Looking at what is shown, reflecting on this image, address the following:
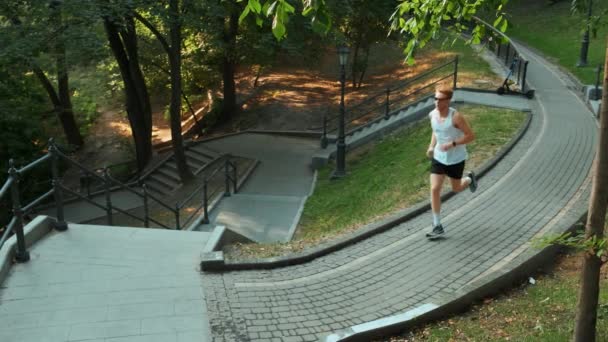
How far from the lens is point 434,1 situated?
15.5 feet

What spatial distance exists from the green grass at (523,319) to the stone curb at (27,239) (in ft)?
13.2

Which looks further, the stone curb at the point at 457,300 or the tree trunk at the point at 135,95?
the tree trunk at the point at 135,95

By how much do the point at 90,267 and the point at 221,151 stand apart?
14.4 meters

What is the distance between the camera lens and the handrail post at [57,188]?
257 inches

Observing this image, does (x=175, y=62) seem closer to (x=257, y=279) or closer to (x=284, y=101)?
(x=284, y=101)

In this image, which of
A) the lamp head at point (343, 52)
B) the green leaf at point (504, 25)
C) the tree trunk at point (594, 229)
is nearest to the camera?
the tree trunk at point (594, 229)

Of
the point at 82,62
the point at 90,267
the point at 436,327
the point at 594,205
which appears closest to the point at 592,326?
the point at 594,205

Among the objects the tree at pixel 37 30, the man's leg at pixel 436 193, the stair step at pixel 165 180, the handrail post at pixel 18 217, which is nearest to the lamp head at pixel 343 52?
the tree at pixel 37 30

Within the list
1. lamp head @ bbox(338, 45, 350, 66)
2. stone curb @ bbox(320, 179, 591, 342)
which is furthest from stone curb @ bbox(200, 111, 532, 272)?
lamp head @ bbox(338, 45, 350, 66)

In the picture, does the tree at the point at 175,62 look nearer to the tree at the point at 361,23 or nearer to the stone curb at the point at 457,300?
the tree at the point at 361,23

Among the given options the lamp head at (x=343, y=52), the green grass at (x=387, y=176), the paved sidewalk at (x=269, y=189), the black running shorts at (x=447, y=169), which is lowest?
the paved sidewalk at (x=269, y=189)

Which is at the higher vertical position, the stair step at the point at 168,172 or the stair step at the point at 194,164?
the stair step at the point at 194,164

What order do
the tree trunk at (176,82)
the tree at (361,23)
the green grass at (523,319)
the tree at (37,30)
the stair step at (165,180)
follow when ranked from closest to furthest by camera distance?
1. the green grass at (523,319)
2. the tree at (37,30)
3. the tree trunk at (176,82)
4. the tree at (361,23)
5. the stair step at (165,180)

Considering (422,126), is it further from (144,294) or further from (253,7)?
(253,7)
